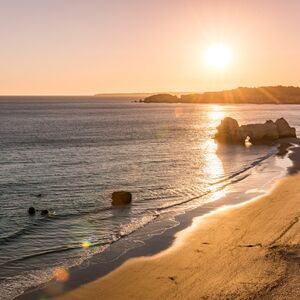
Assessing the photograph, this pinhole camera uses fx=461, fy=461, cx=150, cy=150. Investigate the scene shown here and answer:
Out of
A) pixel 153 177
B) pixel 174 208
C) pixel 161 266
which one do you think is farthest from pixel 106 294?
pixel 153 177

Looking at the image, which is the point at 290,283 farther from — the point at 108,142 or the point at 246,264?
the point at 108,142

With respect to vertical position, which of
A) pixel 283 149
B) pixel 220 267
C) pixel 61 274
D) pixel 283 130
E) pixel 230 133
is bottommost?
pixel 283 149

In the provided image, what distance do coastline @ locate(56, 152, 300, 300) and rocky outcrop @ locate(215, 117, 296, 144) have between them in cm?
5266

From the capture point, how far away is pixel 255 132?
78062 millimetres

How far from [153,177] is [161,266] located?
950 inches

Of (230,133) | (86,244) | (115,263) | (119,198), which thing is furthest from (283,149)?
(115,263)

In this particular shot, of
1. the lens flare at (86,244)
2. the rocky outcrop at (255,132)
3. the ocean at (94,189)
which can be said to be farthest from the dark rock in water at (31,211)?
the rocky outcrop at (255,132)

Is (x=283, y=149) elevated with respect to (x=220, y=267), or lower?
lower

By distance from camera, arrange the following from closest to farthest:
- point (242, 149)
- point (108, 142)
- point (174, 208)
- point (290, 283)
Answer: point (290, 283) → point (174, 208) → point (242, 149) → point (108, 142)

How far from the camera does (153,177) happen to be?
42844 mm

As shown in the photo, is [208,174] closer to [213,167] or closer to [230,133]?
[213,167]

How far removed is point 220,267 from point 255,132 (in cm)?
6229

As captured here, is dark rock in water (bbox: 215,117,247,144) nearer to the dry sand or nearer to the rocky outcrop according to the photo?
the rocky outcrop

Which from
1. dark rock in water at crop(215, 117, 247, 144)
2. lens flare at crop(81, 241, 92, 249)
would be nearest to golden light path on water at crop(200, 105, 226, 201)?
dark rock in water at crop(215, 117, 247, 144)
